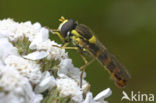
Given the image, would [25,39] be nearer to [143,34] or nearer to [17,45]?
[17,45]

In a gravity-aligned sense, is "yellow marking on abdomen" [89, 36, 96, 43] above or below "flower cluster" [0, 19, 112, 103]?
above

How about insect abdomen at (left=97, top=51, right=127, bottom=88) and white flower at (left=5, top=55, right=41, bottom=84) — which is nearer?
white flower at (left=5, top=55, right=41, bottom=84)

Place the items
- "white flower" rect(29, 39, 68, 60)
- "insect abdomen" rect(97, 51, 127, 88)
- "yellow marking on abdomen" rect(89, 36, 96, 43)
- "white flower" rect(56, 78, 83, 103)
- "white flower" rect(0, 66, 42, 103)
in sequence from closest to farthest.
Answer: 1. "white flower" rect(0, 66, 42, 103)
2. "white flower" rect(56, 78, 83, 103)
3. "white flower" rect(29, 39, 68, 60)
4. "insect abdomen" rect(97, 51, 127, 88)
5. "yellow marking on abdomen" rect(89, 36, 96, 43)

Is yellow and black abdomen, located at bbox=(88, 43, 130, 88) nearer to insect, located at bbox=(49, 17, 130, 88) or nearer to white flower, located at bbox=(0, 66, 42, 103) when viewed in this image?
insect, located at bbox=(49, 17, 130, 88)

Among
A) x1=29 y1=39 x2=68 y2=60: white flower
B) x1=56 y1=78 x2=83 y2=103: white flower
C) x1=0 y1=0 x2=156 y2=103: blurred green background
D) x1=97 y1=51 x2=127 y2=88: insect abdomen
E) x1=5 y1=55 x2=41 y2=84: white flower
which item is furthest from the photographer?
x1=0 y1=0 x2=156 y2=103: blurred green background

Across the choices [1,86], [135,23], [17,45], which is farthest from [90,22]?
[1,86]

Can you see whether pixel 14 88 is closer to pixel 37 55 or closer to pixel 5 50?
pixel 5 50

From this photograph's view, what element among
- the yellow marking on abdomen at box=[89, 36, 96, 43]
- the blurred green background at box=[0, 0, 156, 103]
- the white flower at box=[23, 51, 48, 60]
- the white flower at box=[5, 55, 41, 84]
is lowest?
the white flower at box=[5, 55, 41, 84]

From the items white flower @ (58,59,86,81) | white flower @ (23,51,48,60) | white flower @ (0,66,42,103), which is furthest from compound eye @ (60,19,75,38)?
white flower @ (0,66,42,103)

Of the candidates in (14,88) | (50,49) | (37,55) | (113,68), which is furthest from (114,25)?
(14,88)
